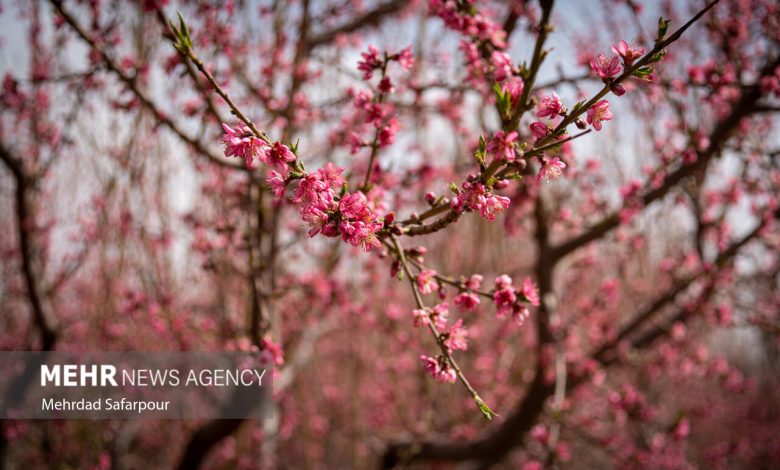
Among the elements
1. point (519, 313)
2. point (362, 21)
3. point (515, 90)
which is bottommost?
point (519, 313)

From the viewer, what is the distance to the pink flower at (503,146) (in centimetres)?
134

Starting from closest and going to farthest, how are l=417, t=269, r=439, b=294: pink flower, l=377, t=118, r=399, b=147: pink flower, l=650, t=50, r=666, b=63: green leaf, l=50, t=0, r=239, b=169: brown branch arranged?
l=650, t=50, r=666, b=63: green leaf, l=417, t=269, r=439, b=294: pink flower, l=377, t=118, r=399, b=147: pink flower, l=50, t=0, r=239, b=169: brown branch

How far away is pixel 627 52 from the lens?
1302 millimetres

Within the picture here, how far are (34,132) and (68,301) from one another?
16.0ft

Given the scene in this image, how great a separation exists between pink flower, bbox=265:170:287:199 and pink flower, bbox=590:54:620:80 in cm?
95

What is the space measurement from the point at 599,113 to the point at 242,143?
3.42ft

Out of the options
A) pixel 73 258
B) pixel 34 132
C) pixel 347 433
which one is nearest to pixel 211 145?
pixel 34 132

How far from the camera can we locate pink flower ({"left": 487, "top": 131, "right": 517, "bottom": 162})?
1.34 metres

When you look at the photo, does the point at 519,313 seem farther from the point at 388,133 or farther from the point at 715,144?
the point at 715,144

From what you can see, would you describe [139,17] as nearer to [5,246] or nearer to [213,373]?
[213,373]

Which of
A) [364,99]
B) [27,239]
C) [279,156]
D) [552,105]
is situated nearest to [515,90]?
[552,105]

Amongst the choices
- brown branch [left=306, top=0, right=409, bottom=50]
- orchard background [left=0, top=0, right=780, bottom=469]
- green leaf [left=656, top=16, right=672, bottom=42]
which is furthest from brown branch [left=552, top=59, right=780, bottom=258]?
brown branch [left=306, top=0, right=409, bottom=50]

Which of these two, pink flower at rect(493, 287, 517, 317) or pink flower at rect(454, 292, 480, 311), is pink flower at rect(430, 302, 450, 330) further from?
pink flower at rect(493, 287, 517, 317)

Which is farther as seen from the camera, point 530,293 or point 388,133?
point 388,133
